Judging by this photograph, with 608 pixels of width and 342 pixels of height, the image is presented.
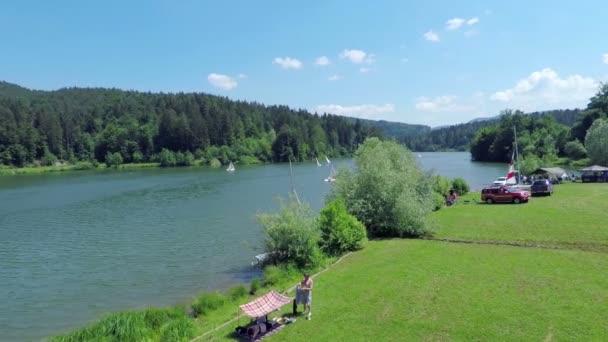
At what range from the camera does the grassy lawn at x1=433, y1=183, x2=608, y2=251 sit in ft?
85.2

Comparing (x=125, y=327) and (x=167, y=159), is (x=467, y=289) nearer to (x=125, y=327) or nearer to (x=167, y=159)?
(x=125, y=327)

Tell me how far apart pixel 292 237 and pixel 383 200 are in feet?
31.3

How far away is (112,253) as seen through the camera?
113ft

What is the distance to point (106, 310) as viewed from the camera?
903 inches

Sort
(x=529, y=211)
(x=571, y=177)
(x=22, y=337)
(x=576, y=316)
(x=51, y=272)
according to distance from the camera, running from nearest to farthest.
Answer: (x=576, y=316) → (x=22, y=337) → (x=51, y=272) → (x=529, y=211) → (x=571, y=177)

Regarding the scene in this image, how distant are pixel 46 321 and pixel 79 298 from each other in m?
3.10

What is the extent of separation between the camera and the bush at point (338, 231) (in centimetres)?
2741

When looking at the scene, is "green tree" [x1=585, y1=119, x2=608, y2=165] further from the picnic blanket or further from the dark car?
the picnic blanket

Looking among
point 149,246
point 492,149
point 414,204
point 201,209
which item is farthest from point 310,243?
point 492,149

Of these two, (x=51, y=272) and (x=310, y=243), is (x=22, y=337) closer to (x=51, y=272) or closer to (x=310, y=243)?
(x=51, y=272)

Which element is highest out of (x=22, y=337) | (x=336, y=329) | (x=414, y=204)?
(x=414, y=204)

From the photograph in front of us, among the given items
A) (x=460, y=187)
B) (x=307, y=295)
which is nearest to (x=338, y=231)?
(x=307, y=295)

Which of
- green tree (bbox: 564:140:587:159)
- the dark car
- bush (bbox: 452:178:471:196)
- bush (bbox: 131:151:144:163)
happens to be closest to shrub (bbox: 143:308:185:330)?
the dark car

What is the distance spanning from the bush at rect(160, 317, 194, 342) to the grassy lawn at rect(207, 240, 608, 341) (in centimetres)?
140
